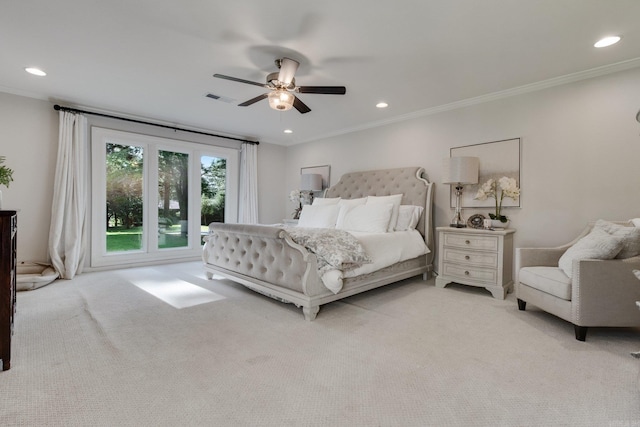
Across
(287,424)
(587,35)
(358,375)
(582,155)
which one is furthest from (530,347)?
(587,35)

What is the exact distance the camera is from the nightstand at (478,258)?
3.30 metres

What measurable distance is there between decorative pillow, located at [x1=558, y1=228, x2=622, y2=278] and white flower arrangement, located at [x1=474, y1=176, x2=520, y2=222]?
3.12 ft

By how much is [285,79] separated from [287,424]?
8.94 feet

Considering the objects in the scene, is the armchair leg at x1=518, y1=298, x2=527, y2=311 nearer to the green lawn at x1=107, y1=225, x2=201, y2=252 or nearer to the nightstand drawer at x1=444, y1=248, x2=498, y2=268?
the nightstand drawer at x1=444, y1=248, x2=498, y2=268

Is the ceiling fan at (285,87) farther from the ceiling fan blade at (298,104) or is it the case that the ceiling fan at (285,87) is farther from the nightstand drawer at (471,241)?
the nightstand drawer at (471,241)

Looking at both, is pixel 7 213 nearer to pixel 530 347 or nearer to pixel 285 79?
pixel 285 79

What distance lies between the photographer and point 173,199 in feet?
17.9

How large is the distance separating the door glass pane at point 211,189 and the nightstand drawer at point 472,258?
4408 mm

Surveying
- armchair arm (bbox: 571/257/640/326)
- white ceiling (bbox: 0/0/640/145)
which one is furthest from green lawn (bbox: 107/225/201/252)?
armchair arm (bbox: 571/257/640/326)

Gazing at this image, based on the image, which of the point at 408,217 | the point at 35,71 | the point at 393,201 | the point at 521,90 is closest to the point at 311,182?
the point at 393,201

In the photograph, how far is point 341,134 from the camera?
18.4 ft

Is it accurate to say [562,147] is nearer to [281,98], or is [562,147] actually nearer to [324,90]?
[324,90]

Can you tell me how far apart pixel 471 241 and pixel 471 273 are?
1.25 feet

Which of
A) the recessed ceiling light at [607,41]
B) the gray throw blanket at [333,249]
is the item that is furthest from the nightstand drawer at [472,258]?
the recessed ceiling light at [607,41]
